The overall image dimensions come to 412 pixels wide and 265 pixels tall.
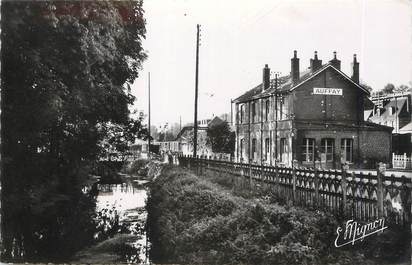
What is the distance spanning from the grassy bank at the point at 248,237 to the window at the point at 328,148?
617 inches

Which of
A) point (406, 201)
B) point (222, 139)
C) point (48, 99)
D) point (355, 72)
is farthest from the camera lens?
point (222, 139)

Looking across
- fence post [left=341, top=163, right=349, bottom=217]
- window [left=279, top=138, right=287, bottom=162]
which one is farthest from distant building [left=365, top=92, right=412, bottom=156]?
fence post [left=341, top=163, right=349, bottom=217]

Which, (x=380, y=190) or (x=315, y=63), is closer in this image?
Answer: (x=380, y=190)

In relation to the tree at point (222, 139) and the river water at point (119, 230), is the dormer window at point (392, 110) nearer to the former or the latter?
the tree at point (222, 139)

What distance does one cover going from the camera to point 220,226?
339 inches

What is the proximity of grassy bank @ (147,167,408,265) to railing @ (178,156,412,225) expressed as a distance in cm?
60

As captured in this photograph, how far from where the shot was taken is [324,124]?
80.3 feet

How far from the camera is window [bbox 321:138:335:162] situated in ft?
80.9

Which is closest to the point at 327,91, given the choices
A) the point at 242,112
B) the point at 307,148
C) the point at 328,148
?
the point at 328,148

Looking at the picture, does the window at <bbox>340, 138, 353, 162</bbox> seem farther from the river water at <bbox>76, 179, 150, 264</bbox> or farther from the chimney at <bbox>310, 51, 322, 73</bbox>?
the river water at <bbox>76, 179, 150, 264</bbox>

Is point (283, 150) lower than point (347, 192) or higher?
higher

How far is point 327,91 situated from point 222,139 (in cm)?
1117

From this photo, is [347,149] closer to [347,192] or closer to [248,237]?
[347,192]

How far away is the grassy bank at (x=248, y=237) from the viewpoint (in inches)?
278
